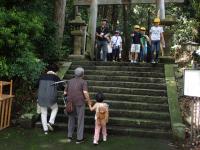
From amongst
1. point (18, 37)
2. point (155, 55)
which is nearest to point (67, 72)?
point (18, 37)

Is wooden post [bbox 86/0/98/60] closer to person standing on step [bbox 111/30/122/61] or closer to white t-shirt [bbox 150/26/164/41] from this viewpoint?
person standing on step [bbox 111/30/122/61]

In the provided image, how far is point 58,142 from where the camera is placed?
8242mm

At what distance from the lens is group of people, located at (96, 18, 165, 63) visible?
12.8 meters

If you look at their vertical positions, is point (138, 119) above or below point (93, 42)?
below

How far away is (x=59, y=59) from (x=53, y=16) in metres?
2.24

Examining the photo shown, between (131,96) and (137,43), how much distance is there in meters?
3.50

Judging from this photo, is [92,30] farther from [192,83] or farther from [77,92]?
[192,83]

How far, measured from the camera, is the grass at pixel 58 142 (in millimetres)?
7887

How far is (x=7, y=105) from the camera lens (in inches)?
374

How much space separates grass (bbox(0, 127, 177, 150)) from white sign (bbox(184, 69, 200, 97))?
52.2 inches

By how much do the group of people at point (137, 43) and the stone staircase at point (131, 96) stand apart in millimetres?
1051

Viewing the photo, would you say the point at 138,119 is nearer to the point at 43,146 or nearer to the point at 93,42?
the point at 43,146

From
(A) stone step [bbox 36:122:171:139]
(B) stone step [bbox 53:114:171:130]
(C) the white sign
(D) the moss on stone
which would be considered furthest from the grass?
(C) the white sign

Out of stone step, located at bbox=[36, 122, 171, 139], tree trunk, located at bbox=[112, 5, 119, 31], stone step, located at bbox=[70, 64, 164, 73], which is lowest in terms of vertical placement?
stone step, located at bbox=[36, 122, 171, 139]
